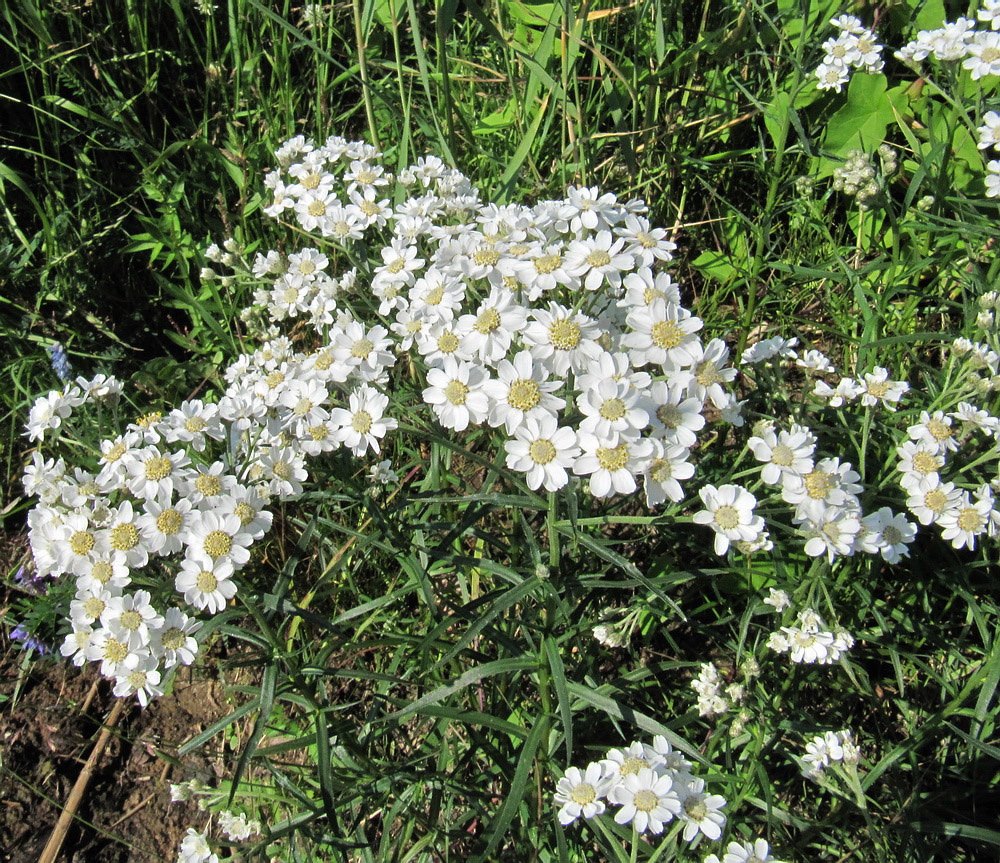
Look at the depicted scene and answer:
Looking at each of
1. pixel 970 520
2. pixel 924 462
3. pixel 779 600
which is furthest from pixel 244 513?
pixel 970 520

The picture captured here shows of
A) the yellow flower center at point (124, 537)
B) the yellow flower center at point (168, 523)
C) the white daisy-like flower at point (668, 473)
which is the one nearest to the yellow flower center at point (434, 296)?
the white daisy-like flower at point (668, 473)

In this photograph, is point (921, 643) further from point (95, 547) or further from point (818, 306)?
point (95, 547)

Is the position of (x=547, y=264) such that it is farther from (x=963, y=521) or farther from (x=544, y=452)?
(x=963, y=521)

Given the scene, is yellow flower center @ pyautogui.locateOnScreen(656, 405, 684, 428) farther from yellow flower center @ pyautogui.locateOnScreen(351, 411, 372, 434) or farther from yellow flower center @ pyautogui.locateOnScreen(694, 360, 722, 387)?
yellow flower center @ pyautogui.locateOnScreen(351, 411, 372, 434)

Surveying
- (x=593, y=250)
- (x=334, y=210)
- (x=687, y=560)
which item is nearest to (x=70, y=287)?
(x=334, y=210)

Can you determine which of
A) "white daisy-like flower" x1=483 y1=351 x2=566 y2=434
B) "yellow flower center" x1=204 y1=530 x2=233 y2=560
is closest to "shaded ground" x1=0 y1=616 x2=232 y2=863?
"yellow flower center" x1=204 y1=530 x2=233 y2=560

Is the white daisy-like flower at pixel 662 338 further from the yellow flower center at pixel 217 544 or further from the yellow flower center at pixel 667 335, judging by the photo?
the yellow flower center at pixel 217 544

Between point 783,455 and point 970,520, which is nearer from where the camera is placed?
point 783,455
